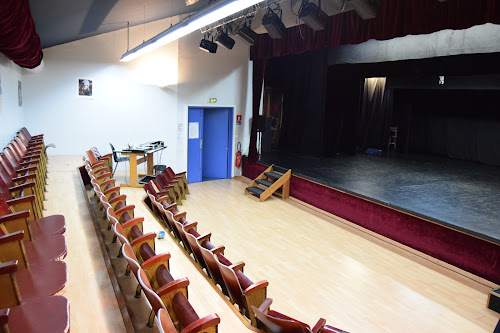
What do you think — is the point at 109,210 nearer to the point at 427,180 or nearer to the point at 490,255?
the point at 490,255

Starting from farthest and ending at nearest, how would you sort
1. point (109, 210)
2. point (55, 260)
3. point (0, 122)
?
point (0, 122) < point (109, 210) < point (55, 260)

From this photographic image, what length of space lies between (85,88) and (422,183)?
Answer: 5.66m

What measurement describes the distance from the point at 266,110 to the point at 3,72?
18.9ft

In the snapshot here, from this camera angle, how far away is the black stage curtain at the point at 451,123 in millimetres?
7926

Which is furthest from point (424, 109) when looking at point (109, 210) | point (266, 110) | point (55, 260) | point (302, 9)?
point (55, 260)

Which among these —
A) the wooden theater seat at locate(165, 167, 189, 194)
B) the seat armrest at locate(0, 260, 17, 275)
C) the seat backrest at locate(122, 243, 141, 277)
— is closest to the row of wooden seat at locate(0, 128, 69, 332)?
the seat armrest at locate(0, 260, 17, 275)

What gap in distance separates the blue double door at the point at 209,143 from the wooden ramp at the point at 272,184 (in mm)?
1224

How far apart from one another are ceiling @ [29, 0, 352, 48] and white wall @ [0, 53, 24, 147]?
568 mm

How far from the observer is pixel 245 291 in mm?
2244

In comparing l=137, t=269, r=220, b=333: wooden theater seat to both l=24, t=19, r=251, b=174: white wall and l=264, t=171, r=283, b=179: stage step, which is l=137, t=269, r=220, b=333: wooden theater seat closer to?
l=264, t=171, r=283, b=179: stage step

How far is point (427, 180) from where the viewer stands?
234 inches

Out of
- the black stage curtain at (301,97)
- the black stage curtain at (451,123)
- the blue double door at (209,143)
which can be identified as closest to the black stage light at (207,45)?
the blue double door at (209,143)

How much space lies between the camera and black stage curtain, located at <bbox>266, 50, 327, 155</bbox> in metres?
7.57

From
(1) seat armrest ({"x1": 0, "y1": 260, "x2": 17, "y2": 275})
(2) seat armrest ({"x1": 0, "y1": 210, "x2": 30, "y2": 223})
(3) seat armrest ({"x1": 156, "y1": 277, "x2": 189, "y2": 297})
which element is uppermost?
(2) seat armrest ({"x1": 0, "y1": 210, "x2": 30, "y2": 223})
